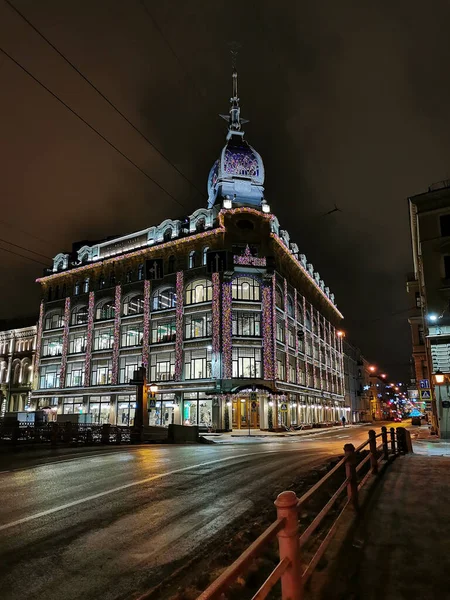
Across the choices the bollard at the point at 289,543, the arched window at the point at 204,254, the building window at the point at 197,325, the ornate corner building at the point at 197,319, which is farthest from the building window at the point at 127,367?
the bollard at the point at 289,543

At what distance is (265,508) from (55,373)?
5472 centimetres

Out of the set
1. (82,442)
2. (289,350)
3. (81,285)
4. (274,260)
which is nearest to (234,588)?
(82,442)

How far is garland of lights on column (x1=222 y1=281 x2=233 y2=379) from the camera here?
43706 mm

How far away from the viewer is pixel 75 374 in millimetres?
56250

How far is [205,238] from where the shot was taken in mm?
48250

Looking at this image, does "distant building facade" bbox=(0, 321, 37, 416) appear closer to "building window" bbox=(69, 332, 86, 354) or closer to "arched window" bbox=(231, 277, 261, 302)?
"building window" bbox=(69, 332, 86, 354)

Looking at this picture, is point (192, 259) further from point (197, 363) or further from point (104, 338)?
point (104, 338)

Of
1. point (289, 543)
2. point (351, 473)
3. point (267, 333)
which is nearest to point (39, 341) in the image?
point (267, 333)

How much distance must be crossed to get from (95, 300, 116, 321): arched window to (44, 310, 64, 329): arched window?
648cm

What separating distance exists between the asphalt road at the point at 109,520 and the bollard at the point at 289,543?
7.24 feet

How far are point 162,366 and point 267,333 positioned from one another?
12.0 metres

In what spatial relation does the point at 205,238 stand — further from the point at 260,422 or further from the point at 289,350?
the point at 260,422

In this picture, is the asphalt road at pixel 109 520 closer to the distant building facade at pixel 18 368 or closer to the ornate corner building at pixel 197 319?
the ornate corner building at pixel 197 319

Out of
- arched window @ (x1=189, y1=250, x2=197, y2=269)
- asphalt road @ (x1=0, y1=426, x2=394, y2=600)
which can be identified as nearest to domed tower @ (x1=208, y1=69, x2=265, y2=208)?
arched window @ (x1=189, y1=250, x2=197, y2=269)
